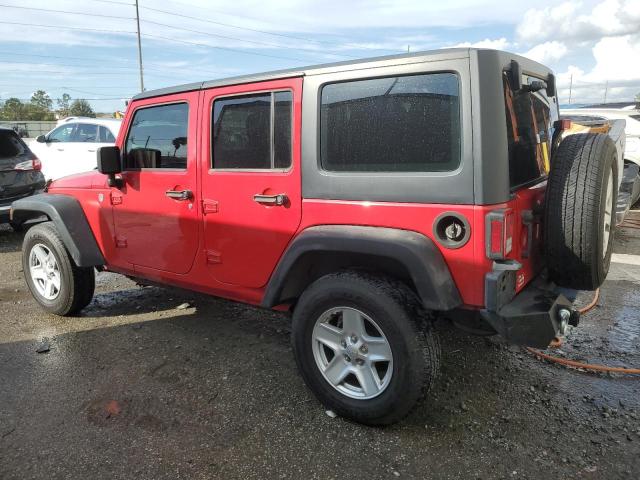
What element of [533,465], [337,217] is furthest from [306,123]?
[533,465]

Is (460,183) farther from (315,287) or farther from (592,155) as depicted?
(315,287)

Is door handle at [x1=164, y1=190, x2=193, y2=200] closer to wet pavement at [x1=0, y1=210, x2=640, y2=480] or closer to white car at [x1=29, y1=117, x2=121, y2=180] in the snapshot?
wet pavement at [x1=0, y1=210, x2=640, y2=480]

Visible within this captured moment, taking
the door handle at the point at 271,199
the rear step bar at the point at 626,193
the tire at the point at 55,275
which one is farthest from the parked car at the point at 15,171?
the rear step bar at the point at 626,193

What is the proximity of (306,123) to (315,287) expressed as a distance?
0.90 meters

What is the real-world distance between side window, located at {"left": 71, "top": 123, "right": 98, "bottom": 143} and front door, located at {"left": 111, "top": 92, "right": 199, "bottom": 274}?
6.61 metres

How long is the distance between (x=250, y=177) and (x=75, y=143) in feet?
27.7

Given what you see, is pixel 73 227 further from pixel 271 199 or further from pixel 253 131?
pixel 271 199

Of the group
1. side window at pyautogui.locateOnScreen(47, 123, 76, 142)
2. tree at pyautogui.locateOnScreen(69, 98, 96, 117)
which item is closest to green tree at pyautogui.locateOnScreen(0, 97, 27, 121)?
tree at pyautogui.locateOnScreen(69, 98, 96, 117)

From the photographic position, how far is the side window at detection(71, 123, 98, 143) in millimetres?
9703

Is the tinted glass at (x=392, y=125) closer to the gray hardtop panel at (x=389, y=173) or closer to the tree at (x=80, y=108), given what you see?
the gray hardtop panel at (x=389, y=173)

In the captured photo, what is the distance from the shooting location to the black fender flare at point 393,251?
2.32 m

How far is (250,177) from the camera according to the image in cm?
299

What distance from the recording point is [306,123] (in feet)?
9.02

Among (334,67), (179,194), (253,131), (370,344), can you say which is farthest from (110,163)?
(370,344)
